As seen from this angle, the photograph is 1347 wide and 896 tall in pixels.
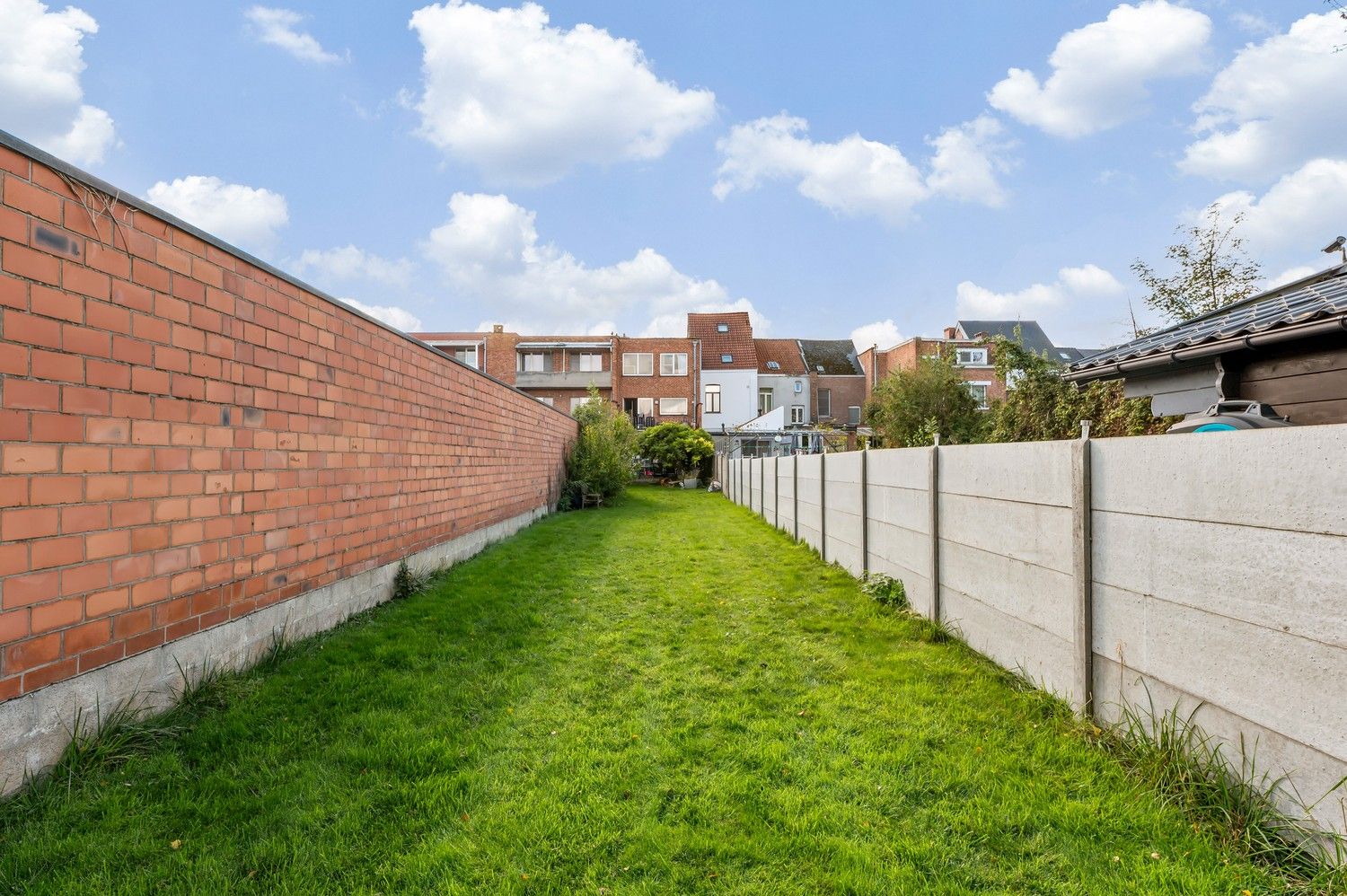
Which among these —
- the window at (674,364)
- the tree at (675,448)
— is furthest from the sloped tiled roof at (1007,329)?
the tree at (675,448)

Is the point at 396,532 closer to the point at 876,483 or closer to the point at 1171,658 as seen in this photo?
the point at 876,483

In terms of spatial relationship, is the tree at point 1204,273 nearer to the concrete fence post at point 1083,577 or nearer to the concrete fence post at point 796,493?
the concrete fence post at point 796,493

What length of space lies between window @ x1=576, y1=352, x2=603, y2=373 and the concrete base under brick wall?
30532mm

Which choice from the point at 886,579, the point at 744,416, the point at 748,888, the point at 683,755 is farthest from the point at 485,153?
the point at 744,416

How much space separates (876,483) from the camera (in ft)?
19.2

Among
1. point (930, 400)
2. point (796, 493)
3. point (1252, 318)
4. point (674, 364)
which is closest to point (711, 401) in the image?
point (674, 364)

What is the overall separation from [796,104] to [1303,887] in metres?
12.0

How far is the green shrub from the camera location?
5193 mm

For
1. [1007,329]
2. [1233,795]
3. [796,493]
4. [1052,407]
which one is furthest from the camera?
[1007,329]

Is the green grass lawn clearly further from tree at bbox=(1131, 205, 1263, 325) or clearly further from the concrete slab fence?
tree at bbox=(1131, 205, 1263, 325)

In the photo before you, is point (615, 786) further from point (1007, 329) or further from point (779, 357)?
point (1007, 329)

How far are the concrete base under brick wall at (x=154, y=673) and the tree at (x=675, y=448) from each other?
20.3 metres

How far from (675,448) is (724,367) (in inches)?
619

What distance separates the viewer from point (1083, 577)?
2.81 m
